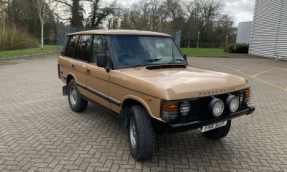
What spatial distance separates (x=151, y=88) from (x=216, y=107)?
0.93 metres

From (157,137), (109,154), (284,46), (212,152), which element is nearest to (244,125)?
(212,152)

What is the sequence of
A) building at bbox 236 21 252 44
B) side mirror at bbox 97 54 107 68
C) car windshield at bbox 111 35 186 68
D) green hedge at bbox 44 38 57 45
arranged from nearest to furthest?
1. side mirror at bbox 97 54 107 68
2. car windshield at bbox 111 35 186 68
3. building at bbox 236 21 252 44
4. green hedge at bbox 44 38 57 45

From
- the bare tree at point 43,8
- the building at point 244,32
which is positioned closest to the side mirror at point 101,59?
the bare tree at point 43,8

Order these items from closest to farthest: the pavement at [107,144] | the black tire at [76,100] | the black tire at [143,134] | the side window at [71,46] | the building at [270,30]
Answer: the black tire at [143,134] < the pavement at [107,144] < the black tire at [76,100] < the side window at [71,46] < the building at [270,30]

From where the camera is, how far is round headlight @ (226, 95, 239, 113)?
3209 mm

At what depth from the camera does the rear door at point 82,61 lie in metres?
4.91

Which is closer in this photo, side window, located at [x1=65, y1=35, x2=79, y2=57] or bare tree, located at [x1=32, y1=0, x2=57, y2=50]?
side window, located at [x1=65, y1=35, x2=79, y2=57]

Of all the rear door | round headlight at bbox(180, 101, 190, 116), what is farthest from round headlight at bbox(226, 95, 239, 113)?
the rear door

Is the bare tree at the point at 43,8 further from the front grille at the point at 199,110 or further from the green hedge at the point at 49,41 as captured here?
the front grille at the point at 199,110

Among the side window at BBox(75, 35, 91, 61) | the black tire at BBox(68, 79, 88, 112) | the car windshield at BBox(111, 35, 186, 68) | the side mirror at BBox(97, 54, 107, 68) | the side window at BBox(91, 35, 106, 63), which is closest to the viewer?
the side mirror at BBox(97, 54, 107, 68)

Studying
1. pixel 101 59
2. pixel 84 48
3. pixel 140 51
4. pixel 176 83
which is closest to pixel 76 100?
pixel 84 48

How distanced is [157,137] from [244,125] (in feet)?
7.00

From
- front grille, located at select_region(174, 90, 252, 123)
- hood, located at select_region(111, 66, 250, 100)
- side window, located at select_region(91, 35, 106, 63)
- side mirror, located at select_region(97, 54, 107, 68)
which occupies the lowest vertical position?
front grille, located at select_region(174, 90, 252, 123)

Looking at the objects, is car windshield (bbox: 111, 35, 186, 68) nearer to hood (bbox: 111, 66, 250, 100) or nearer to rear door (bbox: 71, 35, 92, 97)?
hood (bbox: 111, 66, 250, 100)
